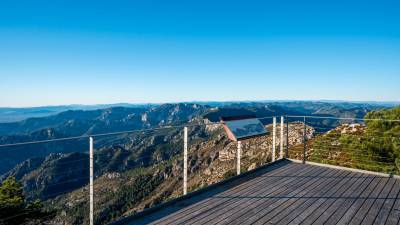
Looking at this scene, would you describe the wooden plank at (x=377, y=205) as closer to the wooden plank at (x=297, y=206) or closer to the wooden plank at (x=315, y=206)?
the wooden plank at (x=315, y=206)

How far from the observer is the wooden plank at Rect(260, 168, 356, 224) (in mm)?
4625

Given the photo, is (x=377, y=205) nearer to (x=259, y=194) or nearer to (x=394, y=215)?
(x=394, y=215)

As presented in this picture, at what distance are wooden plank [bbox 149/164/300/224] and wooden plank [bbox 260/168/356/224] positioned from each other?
0.97 meters

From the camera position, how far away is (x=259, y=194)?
5.92 meters

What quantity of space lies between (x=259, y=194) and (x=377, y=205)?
204 centimetres

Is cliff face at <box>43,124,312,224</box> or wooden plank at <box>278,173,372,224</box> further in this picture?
cliff face at <box>43,124,312,224</box>

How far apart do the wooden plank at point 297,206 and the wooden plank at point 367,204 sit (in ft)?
2.55

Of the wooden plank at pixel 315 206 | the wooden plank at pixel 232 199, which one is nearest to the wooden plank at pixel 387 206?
the wooden plank at pixel 315 206

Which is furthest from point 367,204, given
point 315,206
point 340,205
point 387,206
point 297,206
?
point 297,206

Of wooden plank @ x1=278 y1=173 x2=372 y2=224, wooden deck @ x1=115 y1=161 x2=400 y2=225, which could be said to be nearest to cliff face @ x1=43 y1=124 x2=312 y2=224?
wooden plank @ x1=278 y1=173 x2=372 y2=224

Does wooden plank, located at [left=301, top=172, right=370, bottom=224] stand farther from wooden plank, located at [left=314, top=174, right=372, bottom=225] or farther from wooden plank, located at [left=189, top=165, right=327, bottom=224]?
wooden plank, located at [left=189, top=165, right=327, bottom=224]

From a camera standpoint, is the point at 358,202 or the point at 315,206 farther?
the point at 358,202

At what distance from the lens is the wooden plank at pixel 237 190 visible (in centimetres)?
476

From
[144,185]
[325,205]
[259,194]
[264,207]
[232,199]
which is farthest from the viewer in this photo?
[144,185]
